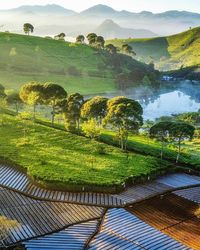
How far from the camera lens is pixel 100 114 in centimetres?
7519

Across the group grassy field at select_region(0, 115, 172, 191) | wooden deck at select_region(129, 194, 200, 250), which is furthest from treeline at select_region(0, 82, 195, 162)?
wooden deck at select_region(129, 194, 200, 250)

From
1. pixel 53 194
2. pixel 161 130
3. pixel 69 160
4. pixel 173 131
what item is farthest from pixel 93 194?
pixel 161 130

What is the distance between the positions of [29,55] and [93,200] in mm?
141223

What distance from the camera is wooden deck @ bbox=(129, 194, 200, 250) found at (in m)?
36.2

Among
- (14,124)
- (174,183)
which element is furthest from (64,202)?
(14,124)

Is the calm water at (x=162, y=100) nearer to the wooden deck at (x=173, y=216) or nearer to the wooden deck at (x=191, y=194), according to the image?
the wooden deck at (x=191, y=194)

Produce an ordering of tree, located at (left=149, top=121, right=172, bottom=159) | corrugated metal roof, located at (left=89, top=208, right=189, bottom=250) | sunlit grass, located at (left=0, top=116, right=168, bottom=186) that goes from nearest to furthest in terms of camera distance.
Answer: corrugated metal roof, located at (left=89, top=208, right=189, bottom=250) → sunlit grass, located at (left=0, top=116, right=168, bottom=186) → tree, located at (left=149, top=121, right=172, bottom=159)

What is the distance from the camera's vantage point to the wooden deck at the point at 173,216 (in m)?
36.2

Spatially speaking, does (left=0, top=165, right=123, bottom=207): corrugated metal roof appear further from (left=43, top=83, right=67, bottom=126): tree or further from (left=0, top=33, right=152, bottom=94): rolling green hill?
(left=0, top=33, right=152, bottom=94): rolling green hill

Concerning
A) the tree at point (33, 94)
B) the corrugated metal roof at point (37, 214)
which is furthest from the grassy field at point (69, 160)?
the tree at point (33, 94)

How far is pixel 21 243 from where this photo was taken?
108 ft

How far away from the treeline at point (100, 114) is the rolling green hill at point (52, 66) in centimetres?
5865

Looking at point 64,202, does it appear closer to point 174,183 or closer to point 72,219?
point 72,219

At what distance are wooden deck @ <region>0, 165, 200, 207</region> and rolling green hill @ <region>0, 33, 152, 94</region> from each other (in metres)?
90.2
